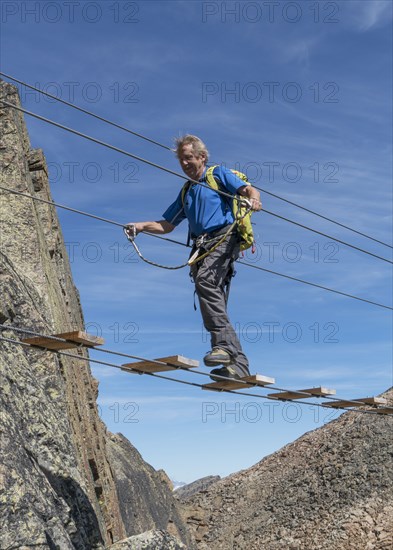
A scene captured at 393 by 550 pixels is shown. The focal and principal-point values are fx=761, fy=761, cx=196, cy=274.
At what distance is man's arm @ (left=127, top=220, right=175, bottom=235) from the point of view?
1117 cm

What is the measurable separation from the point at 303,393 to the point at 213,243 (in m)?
2.98

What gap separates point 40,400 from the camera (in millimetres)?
11219

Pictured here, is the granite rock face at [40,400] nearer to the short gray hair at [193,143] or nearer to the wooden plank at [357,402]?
the short gray hair at [193,143]

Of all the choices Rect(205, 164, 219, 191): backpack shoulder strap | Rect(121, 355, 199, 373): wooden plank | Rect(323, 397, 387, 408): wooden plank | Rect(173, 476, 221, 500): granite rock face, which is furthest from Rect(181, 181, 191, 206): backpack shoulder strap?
Rect(173, 476, 221, 500): granite rock face

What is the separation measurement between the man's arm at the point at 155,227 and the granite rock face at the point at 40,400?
93.1 inches

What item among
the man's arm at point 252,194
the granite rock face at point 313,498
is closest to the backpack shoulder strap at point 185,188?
the man's arm at point 252,194

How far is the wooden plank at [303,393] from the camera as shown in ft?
39.4

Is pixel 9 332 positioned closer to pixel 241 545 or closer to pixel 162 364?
pixel 162 364

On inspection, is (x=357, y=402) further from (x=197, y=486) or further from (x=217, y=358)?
(x=197, y=486)

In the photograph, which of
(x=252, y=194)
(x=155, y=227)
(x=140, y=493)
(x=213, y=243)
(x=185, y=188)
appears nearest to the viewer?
(x=252, y=194)

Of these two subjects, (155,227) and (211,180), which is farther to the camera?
(155,227)

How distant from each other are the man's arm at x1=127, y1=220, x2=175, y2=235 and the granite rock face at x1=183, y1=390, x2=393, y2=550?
67.5 ft

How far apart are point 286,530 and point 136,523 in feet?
29.2

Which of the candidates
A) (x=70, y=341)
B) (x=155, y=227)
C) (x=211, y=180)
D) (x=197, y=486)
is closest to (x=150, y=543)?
(x=70, y=341)
